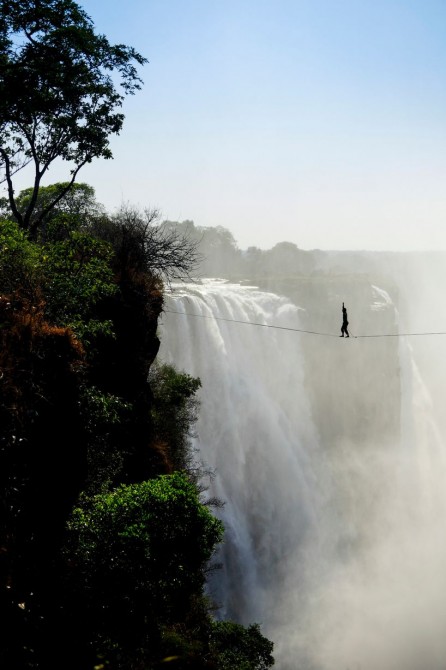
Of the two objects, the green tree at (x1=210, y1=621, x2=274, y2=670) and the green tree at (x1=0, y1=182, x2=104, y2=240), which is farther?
the green tree at (x1=0, y1=182, x2=104, y2=240)

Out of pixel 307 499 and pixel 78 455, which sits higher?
pixel 78 455

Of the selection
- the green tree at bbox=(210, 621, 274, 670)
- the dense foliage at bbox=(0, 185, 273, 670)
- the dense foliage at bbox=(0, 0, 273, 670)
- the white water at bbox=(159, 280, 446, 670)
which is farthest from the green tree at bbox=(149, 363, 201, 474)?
the dense foliage at bbox=(0, 185, 273, 670)

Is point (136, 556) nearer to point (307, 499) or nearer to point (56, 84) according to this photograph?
point (56, 84)

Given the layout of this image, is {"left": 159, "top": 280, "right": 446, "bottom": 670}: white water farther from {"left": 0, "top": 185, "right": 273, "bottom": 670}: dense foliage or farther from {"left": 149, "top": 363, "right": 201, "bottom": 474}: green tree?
{"left": 0, "top": 185, "right": 273, "bottom": 670}: dense foliage

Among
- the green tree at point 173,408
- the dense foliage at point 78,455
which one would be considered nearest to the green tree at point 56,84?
the dense foliage at point 78,455

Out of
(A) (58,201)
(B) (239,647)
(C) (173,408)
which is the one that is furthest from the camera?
(A) (58,201)

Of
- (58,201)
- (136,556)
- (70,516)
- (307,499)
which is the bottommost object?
(307,499)

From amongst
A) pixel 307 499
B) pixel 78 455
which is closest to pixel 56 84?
pixel 78 455

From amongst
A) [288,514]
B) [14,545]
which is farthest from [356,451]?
[14,545]

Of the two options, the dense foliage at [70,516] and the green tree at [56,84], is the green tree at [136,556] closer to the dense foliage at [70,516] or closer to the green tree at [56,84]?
the dense foliage at [70,516]

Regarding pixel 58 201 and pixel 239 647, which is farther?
pixel 58 201
